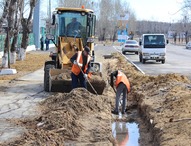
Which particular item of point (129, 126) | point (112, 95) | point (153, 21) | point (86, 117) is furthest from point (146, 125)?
point (153, 21)

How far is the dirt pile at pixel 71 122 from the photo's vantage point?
25.9 feet

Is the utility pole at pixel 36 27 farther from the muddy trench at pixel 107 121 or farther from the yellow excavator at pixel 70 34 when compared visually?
the muddy trench at pixel 107 121

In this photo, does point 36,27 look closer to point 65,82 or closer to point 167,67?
point 167,67

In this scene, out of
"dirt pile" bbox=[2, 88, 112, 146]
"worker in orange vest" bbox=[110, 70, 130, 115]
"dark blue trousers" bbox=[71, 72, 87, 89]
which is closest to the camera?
"dirt pile" bbox=[2, 88, 112, 146]

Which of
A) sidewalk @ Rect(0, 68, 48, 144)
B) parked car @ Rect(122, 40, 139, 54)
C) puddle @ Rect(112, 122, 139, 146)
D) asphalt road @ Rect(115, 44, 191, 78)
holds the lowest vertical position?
puddle @ Rect(112, 122, 139, 146)

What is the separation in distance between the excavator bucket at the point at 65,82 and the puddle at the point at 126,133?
2474 mm

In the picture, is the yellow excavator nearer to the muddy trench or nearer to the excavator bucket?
the excavator bucket

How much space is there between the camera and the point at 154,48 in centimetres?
3097

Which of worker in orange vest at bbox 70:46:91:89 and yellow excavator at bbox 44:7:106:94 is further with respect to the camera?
yellow excavator at bbox 44:7:106:94

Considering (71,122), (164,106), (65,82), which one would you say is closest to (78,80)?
(65,82)

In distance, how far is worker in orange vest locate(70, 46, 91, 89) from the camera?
42.2ft

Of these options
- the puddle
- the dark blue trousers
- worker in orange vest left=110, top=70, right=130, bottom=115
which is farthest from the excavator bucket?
the puddle

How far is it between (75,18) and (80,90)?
15.8 ft

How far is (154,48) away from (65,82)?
58.7 feet
